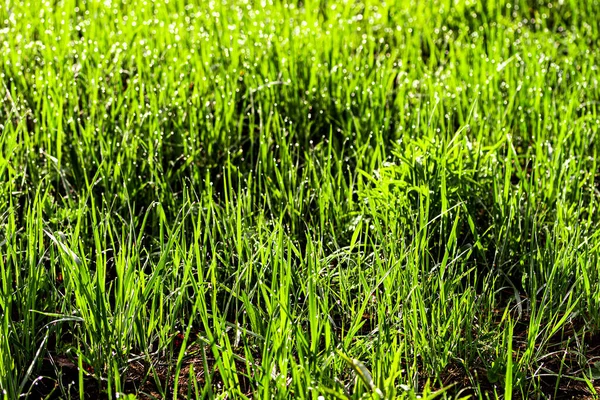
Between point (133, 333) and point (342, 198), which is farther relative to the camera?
point (342, 198)

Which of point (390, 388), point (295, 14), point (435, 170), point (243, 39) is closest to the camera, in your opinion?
point (390, 388)

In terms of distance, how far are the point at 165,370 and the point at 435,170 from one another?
1035mm

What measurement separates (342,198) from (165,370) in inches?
35.1

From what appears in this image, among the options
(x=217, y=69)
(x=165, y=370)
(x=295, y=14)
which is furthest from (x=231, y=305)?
(x=295, y=14)

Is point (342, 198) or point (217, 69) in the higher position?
point (217, 69)

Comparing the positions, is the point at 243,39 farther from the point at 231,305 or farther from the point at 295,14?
the point at 231,305

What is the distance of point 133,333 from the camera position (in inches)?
82.0

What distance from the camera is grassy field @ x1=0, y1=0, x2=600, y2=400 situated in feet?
6.59

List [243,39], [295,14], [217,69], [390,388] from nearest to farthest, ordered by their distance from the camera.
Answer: [390,388]
[217,69]
[243,39]
[295,14]

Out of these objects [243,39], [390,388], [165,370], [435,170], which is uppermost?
[243,39]

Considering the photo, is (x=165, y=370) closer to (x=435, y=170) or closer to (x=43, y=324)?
(x=43, y=324)

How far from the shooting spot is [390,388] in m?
1.71

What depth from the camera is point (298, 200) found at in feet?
8.73

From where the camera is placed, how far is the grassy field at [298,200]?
6.59 feet
